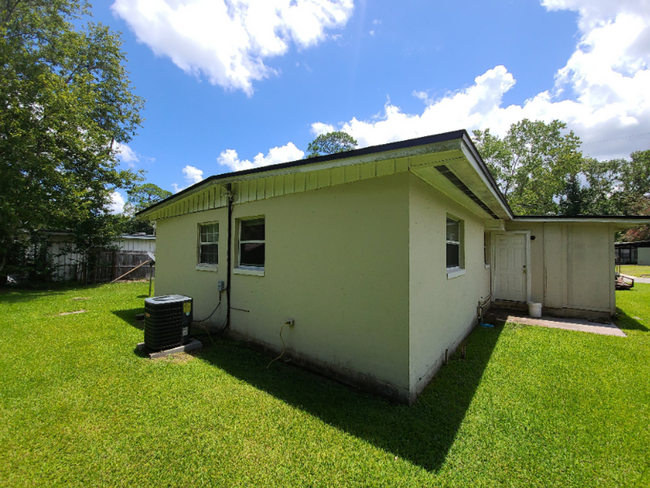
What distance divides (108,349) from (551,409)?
6.63 meters

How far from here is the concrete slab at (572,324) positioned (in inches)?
235

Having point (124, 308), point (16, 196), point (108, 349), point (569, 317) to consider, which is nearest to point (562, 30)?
point (569, 317)

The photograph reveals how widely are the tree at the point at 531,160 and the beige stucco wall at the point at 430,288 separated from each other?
69.1 ft

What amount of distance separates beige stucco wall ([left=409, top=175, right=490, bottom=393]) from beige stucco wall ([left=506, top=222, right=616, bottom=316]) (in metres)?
4.13

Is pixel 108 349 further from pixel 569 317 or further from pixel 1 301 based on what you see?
pixel 569 317

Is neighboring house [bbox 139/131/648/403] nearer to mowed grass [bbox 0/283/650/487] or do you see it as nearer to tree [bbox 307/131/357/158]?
mowed grass [bbox 0/283/650/487]

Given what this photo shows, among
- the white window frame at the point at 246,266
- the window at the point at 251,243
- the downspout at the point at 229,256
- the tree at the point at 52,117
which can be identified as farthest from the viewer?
the tree at the point at 52,117

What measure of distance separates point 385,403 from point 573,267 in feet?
25.0

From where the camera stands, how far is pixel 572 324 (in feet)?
21.7

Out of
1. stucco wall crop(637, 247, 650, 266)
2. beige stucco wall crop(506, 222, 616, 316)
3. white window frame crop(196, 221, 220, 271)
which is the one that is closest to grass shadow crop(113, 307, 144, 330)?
white window frame crop(196, 221, 220, 271)

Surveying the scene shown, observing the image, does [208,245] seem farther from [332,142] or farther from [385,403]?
[332,142]

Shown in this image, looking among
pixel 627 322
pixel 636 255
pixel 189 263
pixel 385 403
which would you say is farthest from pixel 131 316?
pixel 636 255

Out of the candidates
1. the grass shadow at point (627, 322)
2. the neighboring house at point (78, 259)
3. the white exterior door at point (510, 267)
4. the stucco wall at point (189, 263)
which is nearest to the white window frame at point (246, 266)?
the stucco wall at point (189, 263)

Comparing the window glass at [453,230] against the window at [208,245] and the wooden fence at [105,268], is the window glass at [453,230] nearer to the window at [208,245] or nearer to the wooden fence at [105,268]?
the window at [208,245]
